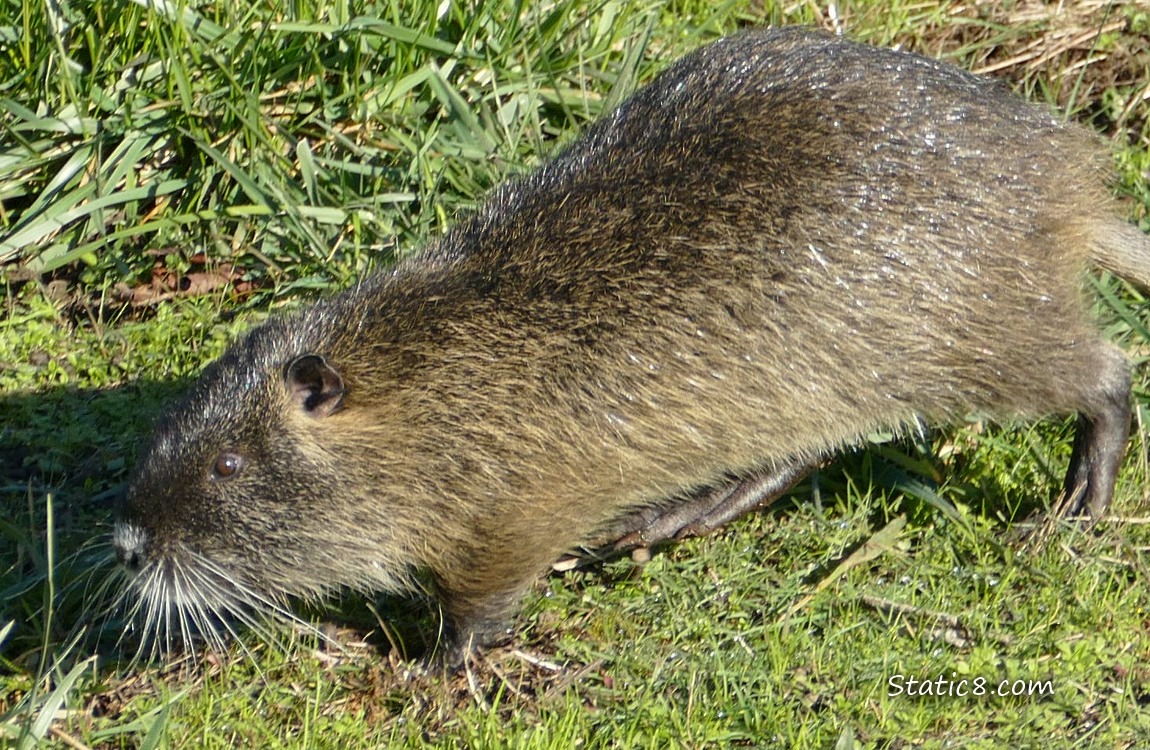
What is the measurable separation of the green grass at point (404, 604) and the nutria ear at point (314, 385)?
61 centimetres

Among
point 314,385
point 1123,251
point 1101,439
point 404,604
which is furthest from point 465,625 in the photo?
point 1123,251

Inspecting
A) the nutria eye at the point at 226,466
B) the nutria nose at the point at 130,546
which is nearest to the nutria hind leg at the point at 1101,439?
the nutria eye at the point at 226,466

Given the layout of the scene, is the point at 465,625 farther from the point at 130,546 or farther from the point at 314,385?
the point at 130,546

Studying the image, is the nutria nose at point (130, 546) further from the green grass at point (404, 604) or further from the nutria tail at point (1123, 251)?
the nutria tail at point (1123, 251)

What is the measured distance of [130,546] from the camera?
3.20m

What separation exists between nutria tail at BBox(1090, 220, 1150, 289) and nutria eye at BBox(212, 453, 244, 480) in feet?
7.32

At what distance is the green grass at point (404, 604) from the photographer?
10.7ft

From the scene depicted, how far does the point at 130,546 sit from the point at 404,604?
750 mm

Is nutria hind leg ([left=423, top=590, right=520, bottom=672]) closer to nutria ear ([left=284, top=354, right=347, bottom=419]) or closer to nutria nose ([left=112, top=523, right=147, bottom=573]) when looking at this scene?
nutria ear ([left=284, top=354, right=347, bottom=419])

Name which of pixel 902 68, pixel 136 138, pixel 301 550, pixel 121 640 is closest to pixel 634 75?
pixel 902 68

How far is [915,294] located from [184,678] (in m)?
1.95

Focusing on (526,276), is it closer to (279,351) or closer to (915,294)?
(279,351)

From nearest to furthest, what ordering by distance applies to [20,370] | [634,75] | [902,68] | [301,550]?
[301,550] < [902,68] < [20,370] < [634,75]

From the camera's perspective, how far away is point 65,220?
425 centimetres
